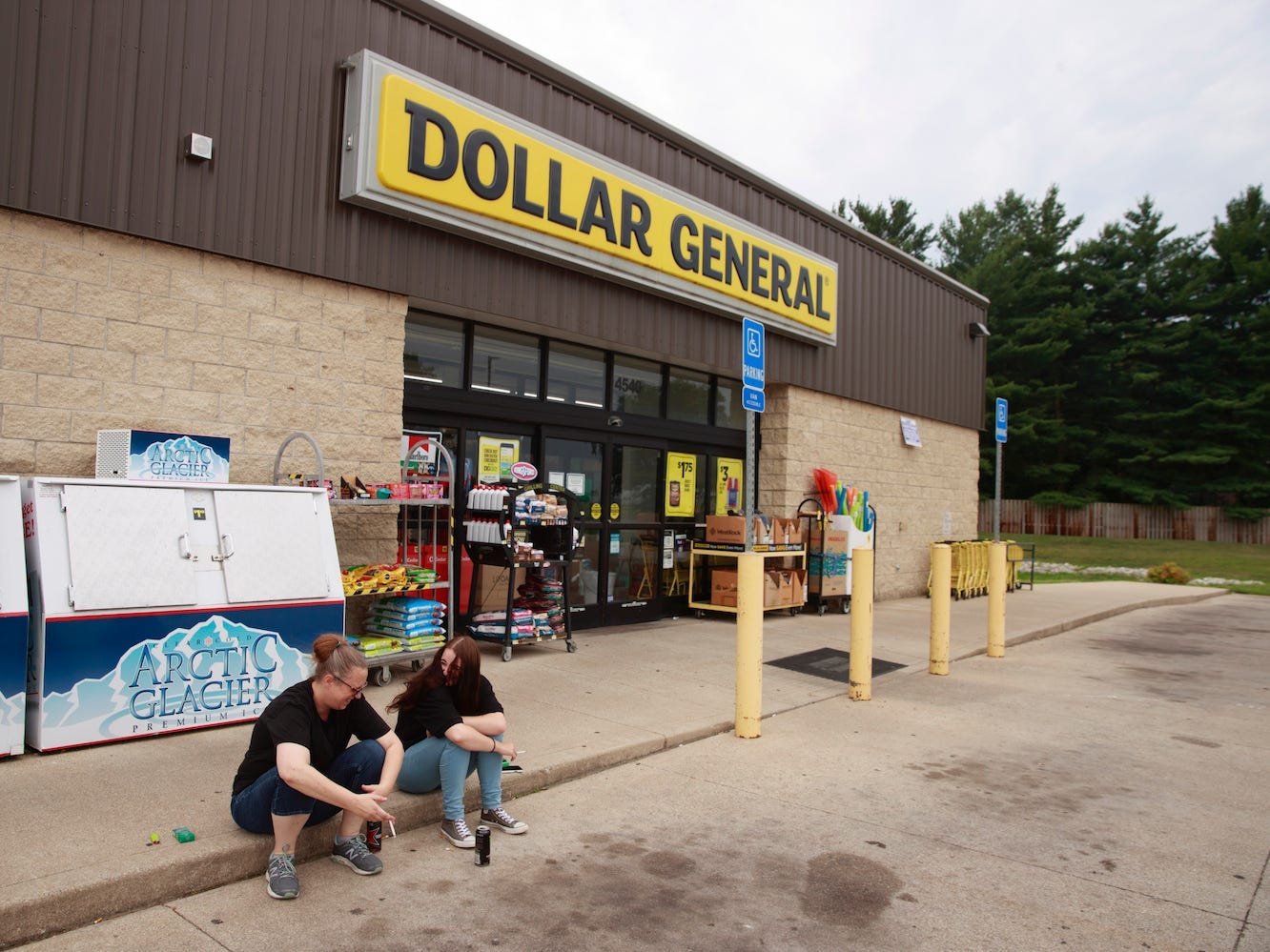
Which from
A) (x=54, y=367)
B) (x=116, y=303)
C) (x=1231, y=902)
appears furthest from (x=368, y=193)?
(x=1231, y=902)

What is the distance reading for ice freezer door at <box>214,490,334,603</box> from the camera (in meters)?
6.06

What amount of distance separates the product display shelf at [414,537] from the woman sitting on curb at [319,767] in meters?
1.93

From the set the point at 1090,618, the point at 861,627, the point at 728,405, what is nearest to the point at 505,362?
the point at 728,405

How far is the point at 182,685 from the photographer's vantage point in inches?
224

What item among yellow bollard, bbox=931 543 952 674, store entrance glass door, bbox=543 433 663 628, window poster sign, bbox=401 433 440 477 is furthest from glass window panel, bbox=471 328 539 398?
yellow bollard, bbox=931 543 952 674

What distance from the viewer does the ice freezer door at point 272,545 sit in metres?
6.06

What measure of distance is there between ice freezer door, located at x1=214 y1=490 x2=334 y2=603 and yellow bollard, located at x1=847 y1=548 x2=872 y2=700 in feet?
14.6

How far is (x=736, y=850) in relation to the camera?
4496mm

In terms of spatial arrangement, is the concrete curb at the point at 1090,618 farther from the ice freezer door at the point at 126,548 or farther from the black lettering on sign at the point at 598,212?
the ice freezer door at the point at 126,548

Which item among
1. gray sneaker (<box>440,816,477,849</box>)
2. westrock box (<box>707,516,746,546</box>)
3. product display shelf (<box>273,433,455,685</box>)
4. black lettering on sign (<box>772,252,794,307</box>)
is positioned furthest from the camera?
black lettering on sign (<box>772,252,794,307</box>)

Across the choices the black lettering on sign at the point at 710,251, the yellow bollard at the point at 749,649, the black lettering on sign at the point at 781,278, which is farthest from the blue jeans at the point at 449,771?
the black lettering on sign at the point at 781,278

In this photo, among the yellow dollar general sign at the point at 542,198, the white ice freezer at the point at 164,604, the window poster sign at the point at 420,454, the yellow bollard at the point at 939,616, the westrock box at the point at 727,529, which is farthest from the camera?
the westrock box at the point at 727,529

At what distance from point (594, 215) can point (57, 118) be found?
17.2 feet

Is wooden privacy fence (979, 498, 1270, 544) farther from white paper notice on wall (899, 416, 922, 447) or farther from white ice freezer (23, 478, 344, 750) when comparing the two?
white ice freezer (23, 478, 344, 750)
